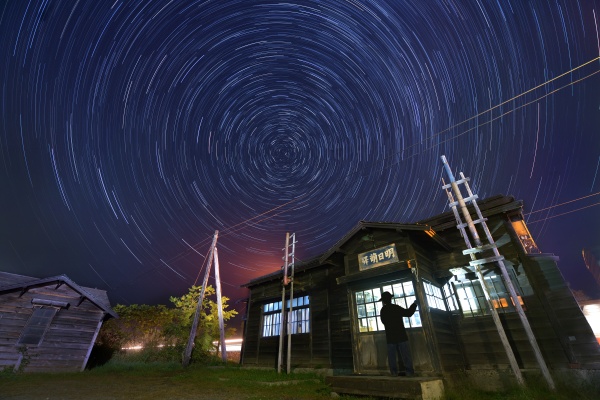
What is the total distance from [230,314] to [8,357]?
14.9 m

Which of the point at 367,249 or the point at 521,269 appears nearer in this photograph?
the point at 521,269

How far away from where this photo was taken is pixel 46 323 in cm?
→ 1558

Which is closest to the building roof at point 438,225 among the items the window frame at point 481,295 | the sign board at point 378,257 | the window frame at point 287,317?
the sign board at point 378,257

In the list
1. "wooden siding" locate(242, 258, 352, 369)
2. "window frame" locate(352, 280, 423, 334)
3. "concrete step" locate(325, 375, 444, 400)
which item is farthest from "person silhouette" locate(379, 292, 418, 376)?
"wooden siding" locate(242, 258, 352, 369)

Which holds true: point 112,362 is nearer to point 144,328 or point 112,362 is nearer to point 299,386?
point 144,328

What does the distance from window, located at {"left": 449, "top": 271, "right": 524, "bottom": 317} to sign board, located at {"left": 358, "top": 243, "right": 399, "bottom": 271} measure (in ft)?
9.01

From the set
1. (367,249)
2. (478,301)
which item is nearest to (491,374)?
(478,301)

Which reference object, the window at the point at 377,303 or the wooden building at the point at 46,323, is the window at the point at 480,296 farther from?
the wooden building at the point at 46,323

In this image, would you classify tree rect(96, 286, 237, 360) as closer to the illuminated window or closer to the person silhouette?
the person silhouette

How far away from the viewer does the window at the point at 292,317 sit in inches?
559

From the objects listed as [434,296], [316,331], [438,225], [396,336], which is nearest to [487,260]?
[434,296]

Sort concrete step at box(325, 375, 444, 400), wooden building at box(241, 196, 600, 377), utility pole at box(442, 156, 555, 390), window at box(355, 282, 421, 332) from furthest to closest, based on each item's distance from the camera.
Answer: window at box(355, 282, 421, 332)
wooden building at box(241, 196, 600, 377)
utility pole at box(442, 156, 555, 390)
concrete step at box(325, 375, 444, 400)

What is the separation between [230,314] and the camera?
25.3 metres

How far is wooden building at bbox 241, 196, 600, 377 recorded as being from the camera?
8.07 meters
